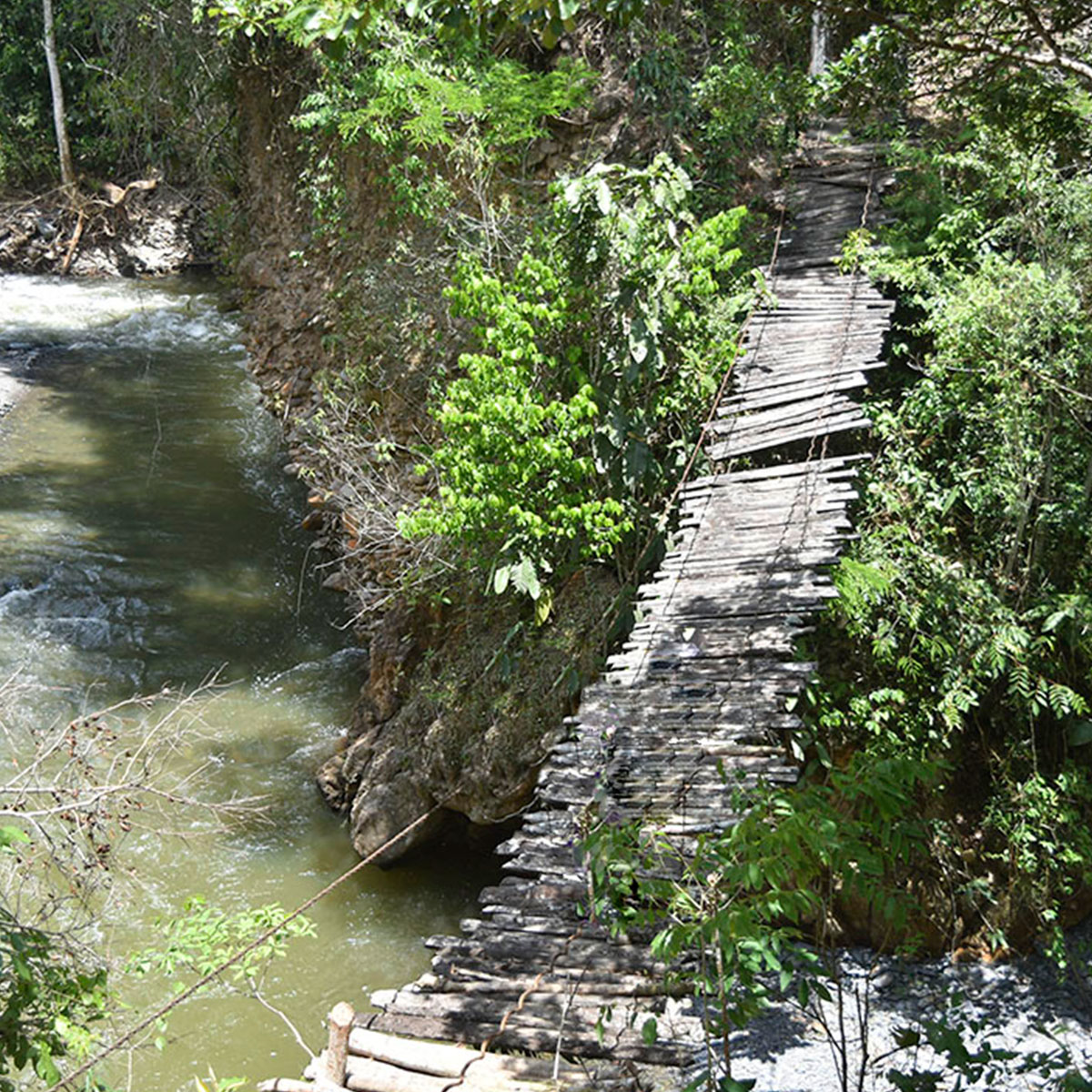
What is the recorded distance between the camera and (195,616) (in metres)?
9.94

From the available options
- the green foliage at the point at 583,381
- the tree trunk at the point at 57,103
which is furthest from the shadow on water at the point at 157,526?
the tree trunk at the point at 57,103

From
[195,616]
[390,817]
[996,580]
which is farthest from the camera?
[195,616]

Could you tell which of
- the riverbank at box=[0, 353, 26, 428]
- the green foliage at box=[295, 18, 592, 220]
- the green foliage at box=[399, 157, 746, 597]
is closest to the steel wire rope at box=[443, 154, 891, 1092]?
the green foliage at box=[399, 157, 746, 597]

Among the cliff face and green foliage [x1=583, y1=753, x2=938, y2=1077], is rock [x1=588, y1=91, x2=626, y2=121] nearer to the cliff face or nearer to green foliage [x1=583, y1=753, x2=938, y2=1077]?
the cliff face

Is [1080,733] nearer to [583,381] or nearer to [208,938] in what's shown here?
[583,381]

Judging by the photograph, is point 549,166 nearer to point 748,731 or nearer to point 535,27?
point 535,27

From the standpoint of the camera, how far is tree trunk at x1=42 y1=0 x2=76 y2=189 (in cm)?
1655

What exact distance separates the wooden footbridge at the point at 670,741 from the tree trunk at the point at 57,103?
12.5 meters

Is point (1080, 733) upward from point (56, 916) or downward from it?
upward

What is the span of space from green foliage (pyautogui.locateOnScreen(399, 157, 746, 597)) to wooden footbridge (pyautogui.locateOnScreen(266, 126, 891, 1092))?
0.40 m

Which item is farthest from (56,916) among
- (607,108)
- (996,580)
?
(607,108)

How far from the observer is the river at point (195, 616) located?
22.9 feet

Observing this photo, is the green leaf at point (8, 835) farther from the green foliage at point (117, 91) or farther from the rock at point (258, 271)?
the green foliage at point (117, 91)

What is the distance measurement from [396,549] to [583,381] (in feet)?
7.09
